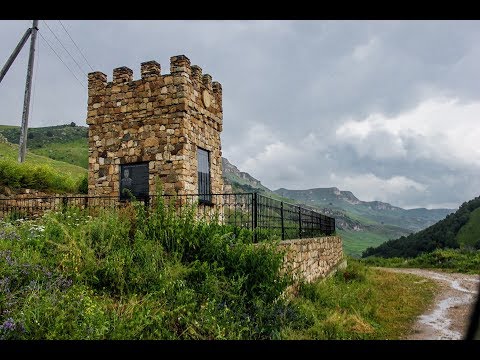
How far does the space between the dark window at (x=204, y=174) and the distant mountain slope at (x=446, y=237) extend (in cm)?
3085

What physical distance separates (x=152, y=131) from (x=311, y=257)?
20.2 feet

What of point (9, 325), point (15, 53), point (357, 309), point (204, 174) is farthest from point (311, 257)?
point (15, 53)

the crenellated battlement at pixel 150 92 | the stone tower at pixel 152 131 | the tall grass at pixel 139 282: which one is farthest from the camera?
the crenellated battlement at pixel 150 92

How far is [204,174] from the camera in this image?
1384 centimetres

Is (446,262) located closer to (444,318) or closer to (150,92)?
(444,318)

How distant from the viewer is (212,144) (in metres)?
14.6

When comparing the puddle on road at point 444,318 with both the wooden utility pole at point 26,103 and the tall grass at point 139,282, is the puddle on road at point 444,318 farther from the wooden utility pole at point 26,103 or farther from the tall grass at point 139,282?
the wooden utility pole at point 26,103

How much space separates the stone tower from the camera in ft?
41.5

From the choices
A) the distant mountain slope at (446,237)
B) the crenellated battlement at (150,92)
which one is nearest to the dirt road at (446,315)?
the crenellated battlement at (150,92)

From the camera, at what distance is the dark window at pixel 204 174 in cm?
1356
